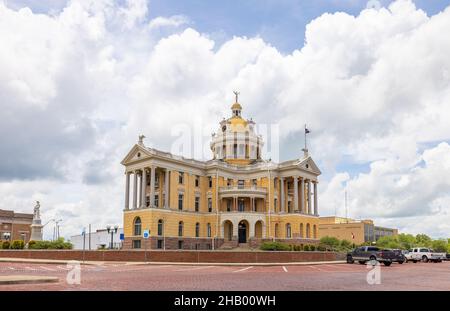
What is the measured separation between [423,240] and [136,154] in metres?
120

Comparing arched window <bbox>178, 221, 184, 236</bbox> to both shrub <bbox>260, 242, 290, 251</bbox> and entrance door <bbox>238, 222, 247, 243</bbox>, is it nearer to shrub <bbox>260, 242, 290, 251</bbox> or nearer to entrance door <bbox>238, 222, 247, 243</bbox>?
entrance door <bbox>238, 222, 247, 243</bbox>

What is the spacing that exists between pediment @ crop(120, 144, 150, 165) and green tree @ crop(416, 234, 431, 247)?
109 m

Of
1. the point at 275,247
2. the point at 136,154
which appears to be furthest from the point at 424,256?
the point at 136,154

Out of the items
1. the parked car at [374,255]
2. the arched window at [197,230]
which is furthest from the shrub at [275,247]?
the arched window at [197,230]

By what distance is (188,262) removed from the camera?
40.6m

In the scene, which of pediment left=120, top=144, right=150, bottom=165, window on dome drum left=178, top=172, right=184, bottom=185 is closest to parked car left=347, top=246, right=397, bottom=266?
window on dome drum left=178, top=172, right=184, bottom=185

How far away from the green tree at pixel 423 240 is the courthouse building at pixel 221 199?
87.0 metres

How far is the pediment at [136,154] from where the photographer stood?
65056 mm

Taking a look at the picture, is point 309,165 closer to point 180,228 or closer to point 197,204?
point 197,204

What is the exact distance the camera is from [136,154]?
6681 cm

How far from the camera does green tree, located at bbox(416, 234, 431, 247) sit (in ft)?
483

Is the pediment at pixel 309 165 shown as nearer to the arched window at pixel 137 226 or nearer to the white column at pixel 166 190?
the white column at pixel 166 190
